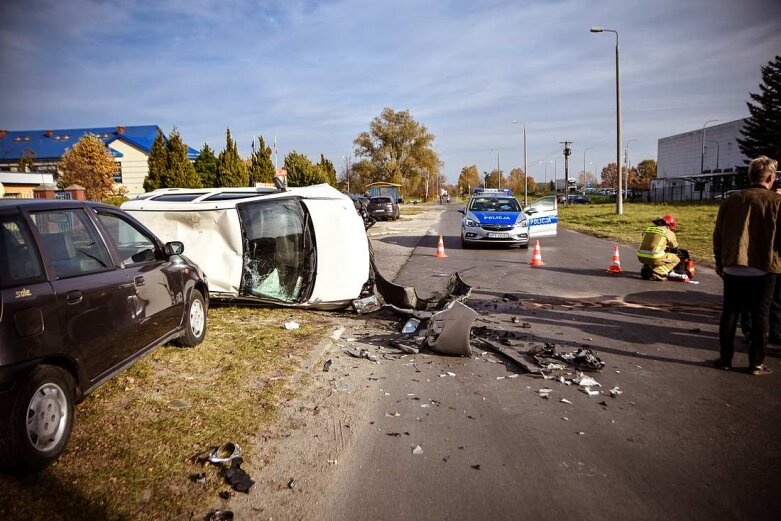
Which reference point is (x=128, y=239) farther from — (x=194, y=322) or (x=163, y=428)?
(x=163, y=428)

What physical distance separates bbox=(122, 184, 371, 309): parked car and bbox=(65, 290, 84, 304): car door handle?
11.5 feet

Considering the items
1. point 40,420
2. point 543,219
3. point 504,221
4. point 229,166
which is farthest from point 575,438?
point 229,166

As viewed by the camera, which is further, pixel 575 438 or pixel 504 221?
pixel 504 221

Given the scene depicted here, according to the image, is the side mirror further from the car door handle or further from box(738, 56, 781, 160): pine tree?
box(738, 56, 781, 160): pine tree

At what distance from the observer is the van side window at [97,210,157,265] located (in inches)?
184

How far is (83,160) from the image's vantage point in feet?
119

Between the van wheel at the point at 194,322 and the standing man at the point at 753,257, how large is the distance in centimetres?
542

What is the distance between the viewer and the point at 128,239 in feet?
16.7

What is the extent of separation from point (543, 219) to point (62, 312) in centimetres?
1638

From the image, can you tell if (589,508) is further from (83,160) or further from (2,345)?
(83,160)

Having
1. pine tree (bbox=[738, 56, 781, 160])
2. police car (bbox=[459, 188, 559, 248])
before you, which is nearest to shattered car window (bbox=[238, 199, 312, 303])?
police car (bbox=[459, 188, 559, 248])

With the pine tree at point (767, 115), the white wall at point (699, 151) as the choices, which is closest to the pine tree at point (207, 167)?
the pine tree at point (767, 115)

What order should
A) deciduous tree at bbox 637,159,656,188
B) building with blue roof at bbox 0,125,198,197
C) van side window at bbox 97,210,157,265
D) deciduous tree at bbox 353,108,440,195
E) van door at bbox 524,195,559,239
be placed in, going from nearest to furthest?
1. van side window at bbox 97,210,157,265
2. van door at bbox 524,195,559,239
3. building with blue roof at bbox 0,125,198,197
4. deciduous tree at bbox 353,108,440,195
5. deciduous tree at bbox 637,159,656,188

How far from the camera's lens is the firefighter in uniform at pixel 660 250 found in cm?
1012
